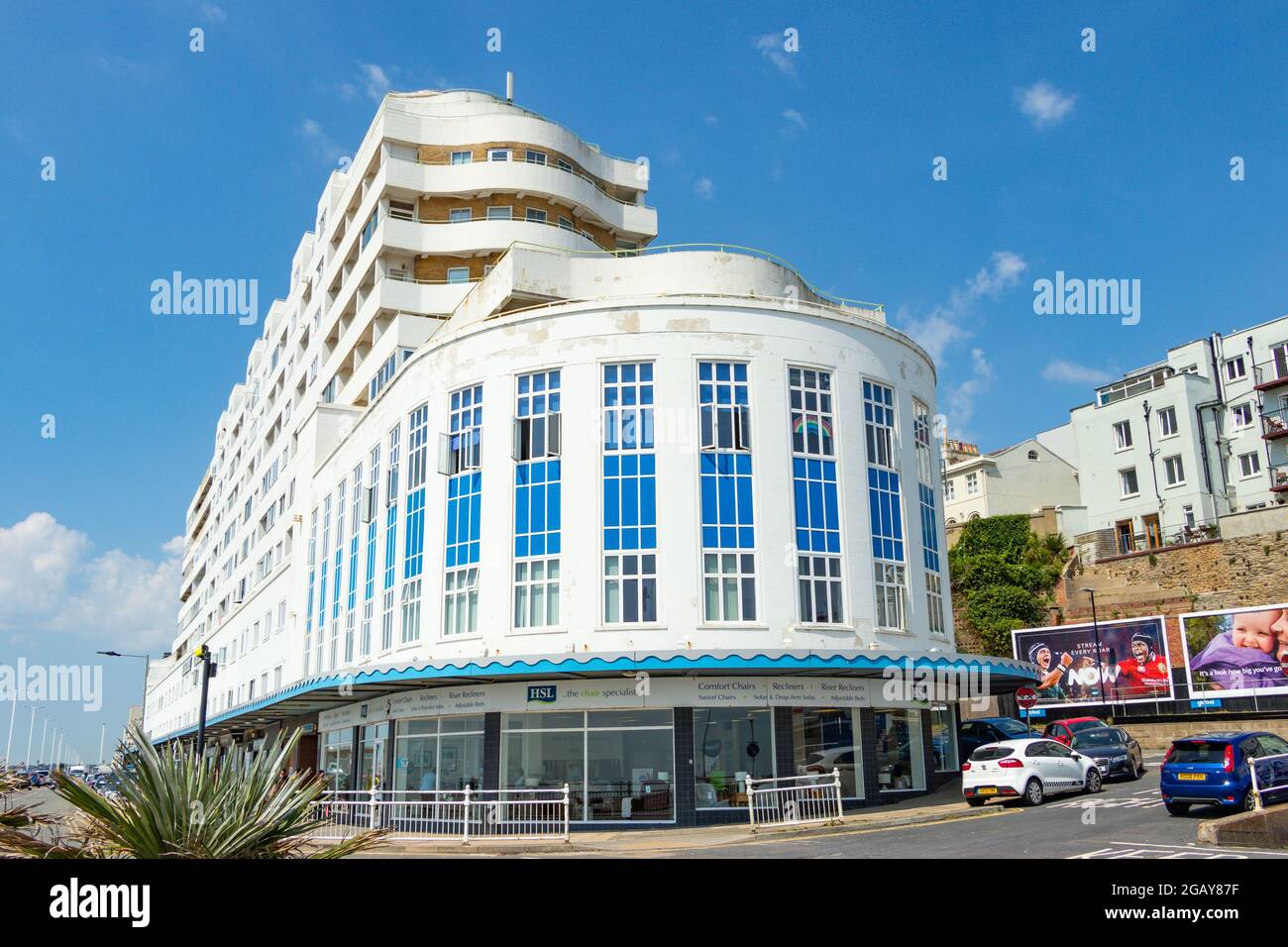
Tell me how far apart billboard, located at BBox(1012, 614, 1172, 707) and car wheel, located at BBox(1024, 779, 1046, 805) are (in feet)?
83.1

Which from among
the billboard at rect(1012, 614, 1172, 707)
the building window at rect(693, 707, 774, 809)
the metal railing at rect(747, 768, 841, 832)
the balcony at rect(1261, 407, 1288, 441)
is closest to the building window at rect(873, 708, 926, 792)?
the metal railing at rect(747, 768, 841, 832)

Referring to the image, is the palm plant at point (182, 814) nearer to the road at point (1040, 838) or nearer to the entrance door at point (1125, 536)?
the road at point (1040, 838)

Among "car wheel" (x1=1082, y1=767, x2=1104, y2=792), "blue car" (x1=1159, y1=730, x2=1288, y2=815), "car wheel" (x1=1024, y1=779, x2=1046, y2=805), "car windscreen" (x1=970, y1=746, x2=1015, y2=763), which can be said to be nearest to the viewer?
"blue car" (x1=1159, y1=730, x2=1288, y2=815)

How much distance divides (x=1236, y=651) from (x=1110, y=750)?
2010 cm

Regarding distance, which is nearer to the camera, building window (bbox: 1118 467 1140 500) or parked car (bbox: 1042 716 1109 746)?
parked car (bbox: 1042 716 1109 746)

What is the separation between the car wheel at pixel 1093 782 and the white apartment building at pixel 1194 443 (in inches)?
1197

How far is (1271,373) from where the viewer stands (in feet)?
177

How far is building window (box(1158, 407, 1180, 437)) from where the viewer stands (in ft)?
184

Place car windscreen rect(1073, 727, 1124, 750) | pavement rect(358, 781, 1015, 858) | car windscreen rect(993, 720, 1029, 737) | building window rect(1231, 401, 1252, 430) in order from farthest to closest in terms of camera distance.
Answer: building window rect(1231, 401, 1252, 430) < car windscreen rect(993, 720, 1029, 737) < car windscreen rect(1073, 727, 1124, 750) < pavement rect(358, 781, 1015, 858)

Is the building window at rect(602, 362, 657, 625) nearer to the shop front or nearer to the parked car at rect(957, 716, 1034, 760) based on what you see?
the shop front

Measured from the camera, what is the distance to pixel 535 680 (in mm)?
28172

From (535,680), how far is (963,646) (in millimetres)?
35054

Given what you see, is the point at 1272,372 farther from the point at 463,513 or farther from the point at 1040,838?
the point at 1040,838

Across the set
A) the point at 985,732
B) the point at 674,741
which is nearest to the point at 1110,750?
the point at 985,732
